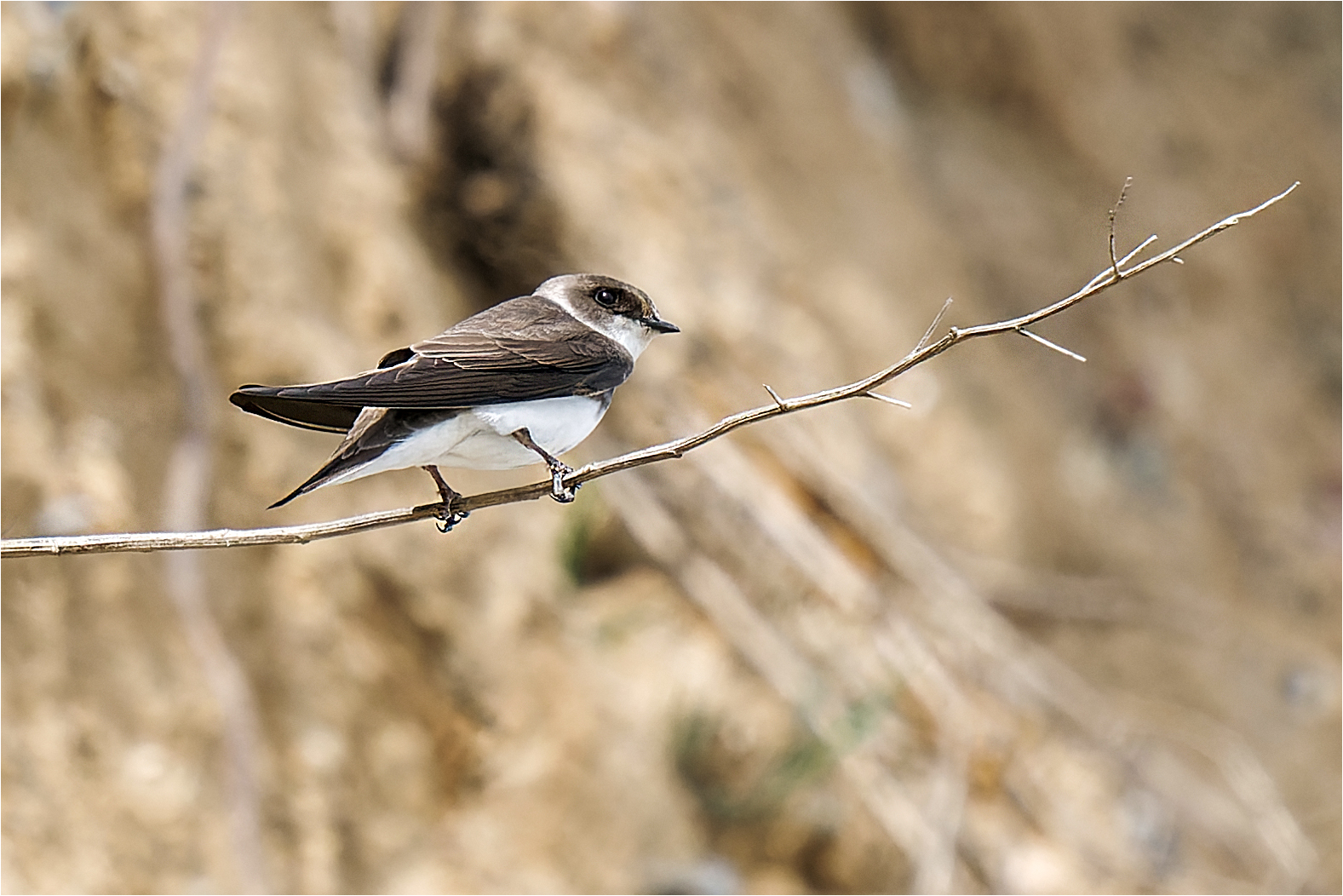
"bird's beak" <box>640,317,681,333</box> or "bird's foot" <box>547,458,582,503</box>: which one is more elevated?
"bird's beak" <box>640,317,681,333</box>

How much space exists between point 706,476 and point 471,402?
231 cm

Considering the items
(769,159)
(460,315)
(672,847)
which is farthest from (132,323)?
(769,159)

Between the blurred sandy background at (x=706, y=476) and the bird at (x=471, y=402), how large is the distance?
128cm

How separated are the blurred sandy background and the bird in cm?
128

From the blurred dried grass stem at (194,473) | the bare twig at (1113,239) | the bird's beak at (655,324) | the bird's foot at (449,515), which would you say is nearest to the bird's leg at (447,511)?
the bird's foot at (449,515)

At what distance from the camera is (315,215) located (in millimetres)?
3576

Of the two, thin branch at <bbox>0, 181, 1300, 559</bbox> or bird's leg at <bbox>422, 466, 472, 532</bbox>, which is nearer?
thin branch at <bbox>0, 181, 1300, 559</bbox>

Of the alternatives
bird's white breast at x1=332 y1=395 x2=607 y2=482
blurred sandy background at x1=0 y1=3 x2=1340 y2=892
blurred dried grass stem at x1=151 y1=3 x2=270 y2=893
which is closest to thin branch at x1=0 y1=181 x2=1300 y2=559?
bird's white breast at x1=332 y1=395 x2=607 y2=482

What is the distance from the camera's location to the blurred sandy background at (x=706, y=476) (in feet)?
9.59

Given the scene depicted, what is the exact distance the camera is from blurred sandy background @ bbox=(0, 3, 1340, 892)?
115 inches

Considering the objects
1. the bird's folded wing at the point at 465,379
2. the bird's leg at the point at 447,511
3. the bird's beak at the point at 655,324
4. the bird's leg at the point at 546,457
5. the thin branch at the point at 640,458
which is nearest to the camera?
the thin branch at the point at 640,458

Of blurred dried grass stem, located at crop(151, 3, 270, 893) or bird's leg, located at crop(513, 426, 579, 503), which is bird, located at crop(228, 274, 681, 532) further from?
blurred dried grass stem, located at crop(151, 3, 270, 893)

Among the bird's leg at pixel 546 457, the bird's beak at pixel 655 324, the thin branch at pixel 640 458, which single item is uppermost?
the bird's beak at pixel 655 324

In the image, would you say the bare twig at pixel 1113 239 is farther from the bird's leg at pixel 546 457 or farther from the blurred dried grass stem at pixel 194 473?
the blurred dried grass stem at pixel 194 473
